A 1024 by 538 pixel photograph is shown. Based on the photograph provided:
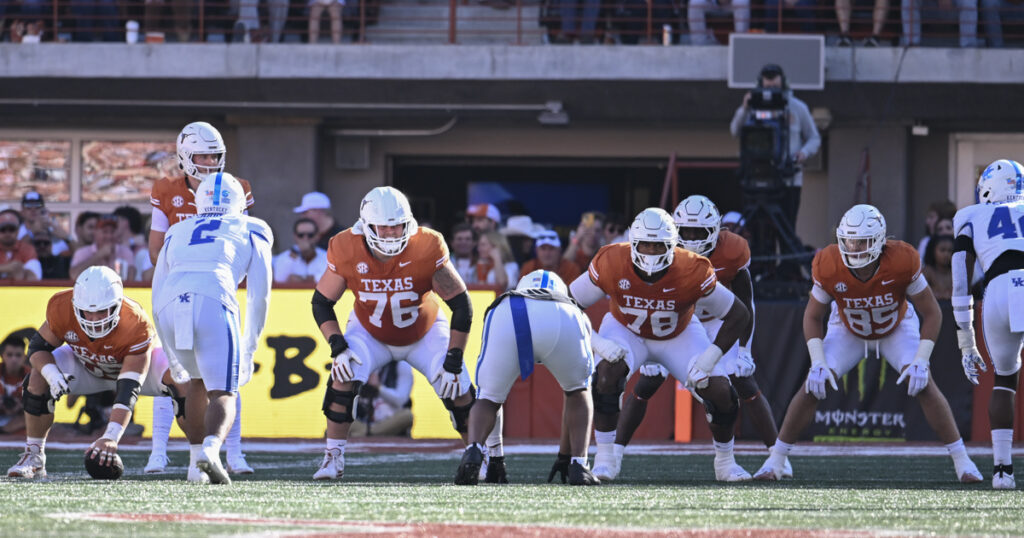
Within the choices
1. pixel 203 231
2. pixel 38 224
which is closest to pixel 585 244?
pixel 38 224

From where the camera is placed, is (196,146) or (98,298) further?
(196,146)

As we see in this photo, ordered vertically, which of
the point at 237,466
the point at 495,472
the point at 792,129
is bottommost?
the point at 237,466

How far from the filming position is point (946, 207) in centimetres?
1404

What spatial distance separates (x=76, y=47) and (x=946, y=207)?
8.84 metres

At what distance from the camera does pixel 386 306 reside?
28.0 ft

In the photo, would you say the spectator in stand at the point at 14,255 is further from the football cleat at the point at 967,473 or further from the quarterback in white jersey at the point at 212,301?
the football cleat at the point at 967,473

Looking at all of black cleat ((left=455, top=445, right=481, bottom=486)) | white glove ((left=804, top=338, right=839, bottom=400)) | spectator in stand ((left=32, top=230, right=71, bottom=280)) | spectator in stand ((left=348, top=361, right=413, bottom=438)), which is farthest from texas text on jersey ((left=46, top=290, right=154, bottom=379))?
spectator in stand ((left=32, top=230, right=71, bottom=280))

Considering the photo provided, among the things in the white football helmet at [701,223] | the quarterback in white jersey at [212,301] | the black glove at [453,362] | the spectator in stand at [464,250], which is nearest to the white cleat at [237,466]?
the quarterback in white jersey at [212,301]

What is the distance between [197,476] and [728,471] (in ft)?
9.68

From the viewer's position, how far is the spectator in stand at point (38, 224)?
564 inches

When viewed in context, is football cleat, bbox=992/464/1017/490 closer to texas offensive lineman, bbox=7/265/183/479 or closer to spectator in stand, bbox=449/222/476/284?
texas offensive lineman, bbox=7/265/183/479

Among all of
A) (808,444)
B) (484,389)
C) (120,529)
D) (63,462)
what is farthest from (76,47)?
(120,529)

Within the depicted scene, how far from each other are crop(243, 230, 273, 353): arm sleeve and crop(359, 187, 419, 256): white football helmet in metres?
0.60

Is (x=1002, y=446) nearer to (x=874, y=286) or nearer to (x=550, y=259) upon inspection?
(x=874, y=286)
